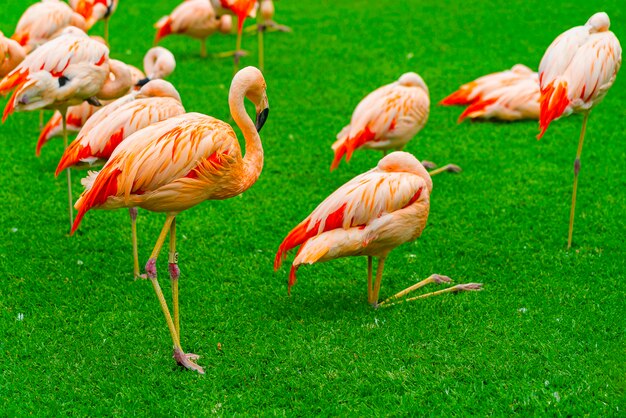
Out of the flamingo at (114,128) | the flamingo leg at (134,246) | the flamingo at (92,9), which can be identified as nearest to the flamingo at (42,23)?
the flamingo at (92,9)

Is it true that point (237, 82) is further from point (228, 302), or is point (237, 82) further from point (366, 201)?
point (228, 302)

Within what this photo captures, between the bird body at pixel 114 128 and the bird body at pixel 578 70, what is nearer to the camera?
the bird body at pixel 114 128

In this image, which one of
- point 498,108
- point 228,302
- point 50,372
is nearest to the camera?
point 50,372

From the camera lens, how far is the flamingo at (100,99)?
5566 mm

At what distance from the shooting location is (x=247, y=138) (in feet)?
13.3

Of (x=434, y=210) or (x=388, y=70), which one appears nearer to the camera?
(x=434, y=210)

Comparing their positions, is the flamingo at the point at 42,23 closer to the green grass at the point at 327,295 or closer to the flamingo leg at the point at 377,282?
the green grass at the point at 327,295

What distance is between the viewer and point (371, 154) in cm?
682

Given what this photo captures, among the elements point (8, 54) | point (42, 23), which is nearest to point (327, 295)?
point (8, 54)

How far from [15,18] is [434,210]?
278 inches

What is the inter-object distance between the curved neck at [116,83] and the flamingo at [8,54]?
58.7 inches

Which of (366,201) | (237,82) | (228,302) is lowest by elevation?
(228,302)

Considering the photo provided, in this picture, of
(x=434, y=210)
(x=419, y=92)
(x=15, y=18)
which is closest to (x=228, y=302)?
→ (x=434, y=210)

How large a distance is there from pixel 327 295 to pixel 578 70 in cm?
195
